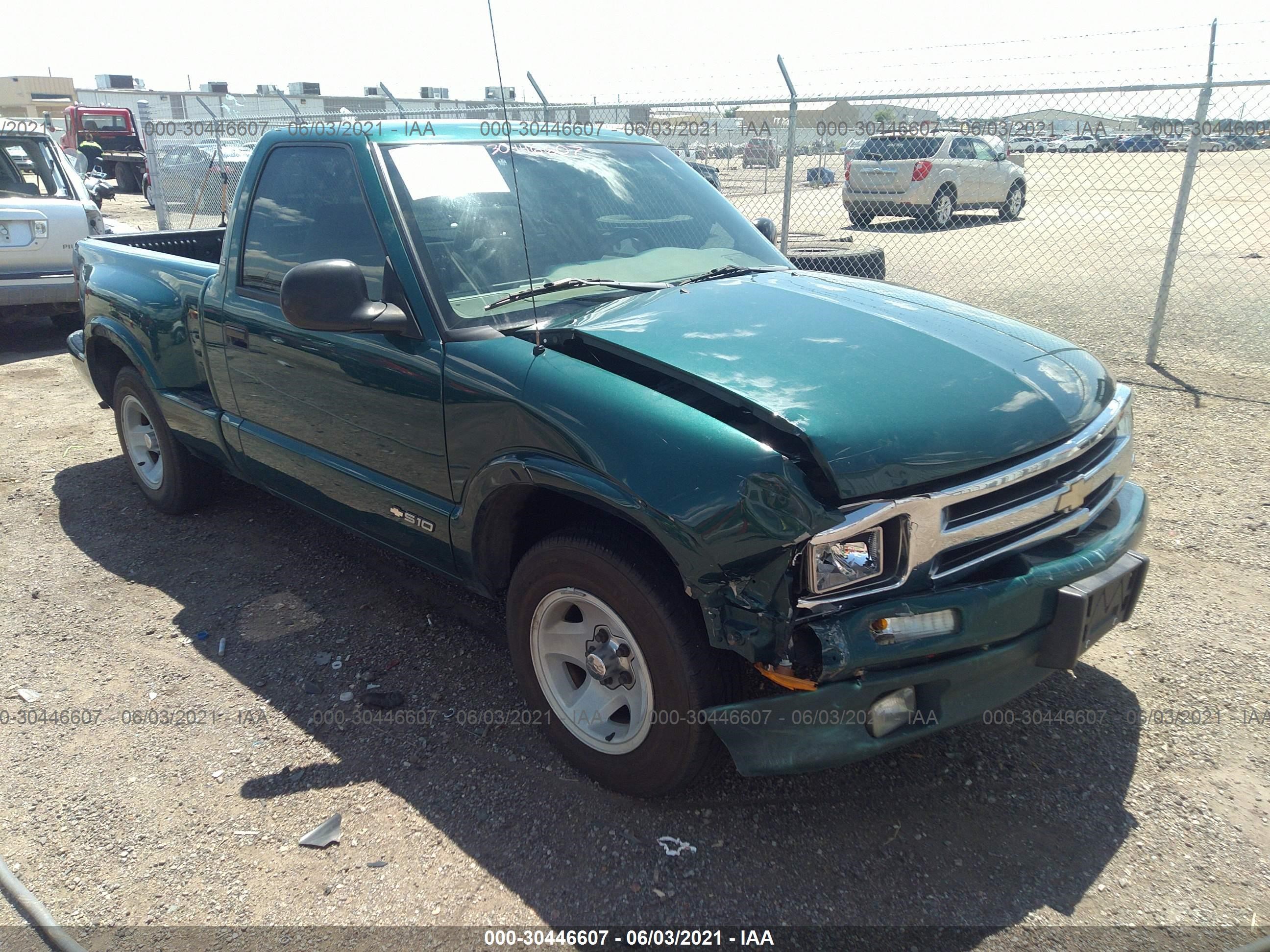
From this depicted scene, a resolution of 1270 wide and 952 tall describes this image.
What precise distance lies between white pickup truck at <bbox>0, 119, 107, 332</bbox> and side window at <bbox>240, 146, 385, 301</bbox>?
6.25 m

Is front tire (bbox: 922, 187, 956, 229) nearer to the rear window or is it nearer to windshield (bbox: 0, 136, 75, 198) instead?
the rear window

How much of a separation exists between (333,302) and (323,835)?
1.64m

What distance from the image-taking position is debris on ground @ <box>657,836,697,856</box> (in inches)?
105

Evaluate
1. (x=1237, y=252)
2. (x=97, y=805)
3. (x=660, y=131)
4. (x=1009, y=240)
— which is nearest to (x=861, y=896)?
(x=97, y=805)

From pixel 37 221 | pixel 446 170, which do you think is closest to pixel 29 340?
pixel 37 221

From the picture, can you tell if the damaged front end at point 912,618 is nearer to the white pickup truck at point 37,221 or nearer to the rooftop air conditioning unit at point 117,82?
the white pickup truck at point 37,221

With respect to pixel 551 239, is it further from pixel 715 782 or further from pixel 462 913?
pixel 462 913

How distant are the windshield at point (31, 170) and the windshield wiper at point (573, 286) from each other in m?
8.26

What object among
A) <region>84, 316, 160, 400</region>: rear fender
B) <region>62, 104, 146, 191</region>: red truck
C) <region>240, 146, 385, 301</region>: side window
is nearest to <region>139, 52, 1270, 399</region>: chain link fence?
<region>240, 146, 385, 301</region>: side window

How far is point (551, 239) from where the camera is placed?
3393 mm

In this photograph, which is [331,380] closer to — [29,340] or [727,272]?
[727,272]

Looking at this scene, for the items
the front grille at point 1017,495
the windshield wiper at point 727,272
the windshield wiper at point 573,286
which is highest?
the windshield wiper at point 573,286

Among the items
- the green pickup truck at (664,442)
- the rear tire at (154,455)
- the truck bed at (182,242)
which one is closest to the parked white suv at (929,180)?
the truck bed at (182,242)

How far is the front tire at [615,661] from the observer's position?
249 cm
